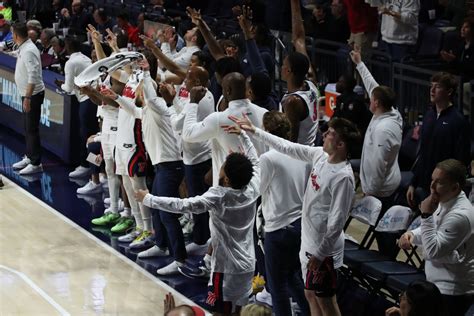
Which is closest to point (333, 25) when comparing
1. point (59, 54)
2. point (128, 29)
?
point (128, 29)

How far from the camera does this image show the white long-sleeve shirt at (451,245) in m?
7.18

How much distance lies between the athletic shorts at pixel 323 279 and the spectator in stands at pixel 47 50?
29.5ft

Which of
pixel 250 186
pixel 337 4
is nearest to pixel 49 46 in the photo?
pixel 337 4

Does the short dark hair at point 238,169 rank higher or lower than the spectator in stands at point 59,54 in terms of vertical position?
higher

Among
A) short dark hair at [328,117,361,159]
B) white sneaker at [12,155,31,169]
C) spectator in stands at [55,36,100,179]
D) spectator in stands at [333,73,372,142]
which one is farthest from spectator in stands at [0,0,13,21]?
short dark hair at [328,117,361,159]

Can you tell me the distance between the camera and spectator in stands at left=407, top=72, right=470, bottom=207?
29.8 feet

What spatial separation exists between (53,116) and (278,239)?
735 cm

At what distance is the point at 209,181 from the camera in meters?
9.93

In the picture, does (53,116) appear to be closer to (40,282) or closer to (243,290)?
(40,282)

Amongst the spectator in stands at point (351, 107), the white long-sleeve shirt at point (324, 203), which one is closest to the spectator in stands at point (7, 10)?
the spectator in stands at point (351, 107)

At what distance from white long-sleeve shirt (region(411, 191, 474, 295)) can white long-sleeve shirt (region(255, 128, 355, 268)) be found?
23.4 inches

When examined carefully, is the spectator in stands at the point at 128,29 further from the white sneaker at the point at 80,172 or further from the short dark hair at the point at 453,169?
the short dark hair at the point at 453,169

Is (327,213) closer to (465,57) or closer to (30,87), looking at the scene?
(465,57)

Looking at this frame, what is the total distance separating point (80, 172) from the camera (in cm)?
1395
